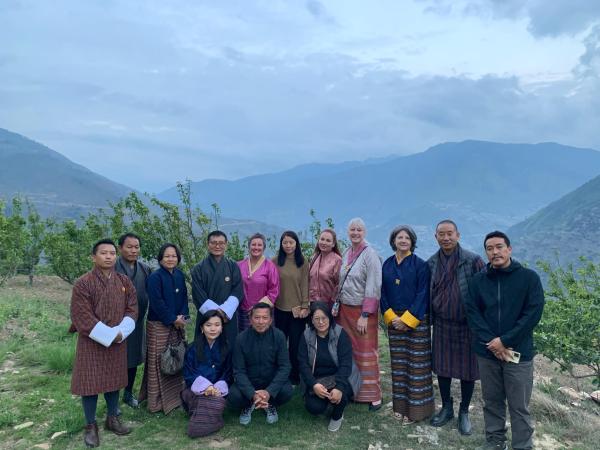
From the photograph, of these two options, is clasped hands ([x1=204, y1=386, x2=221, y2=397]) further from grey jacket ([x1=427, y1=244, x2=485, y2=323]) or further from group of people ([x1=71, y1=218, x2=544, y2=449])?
grey jacket ([x1=427, y1=244, x2=485, y2=323])

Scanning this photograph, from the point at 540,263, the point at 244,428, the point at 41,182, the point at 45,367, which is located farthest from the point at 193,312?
the point at 41,182

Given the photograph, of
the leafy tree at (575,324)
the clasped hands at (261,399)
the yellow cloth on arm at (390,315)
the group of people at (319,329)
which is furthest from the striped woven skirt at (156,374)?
the leafy tree at (575,324)

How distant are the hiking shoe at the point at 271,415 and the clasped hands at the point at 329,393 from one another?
0.50m

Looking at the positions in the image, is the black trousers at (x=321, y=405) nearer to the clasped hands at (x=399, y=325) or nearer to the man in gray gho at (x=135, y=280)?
the clasped hands at (x=399, y=325)

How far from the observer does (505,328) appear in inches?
151

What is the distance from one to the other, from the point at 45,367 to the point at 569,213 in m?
166

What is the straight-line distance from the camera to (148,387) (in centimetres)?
488

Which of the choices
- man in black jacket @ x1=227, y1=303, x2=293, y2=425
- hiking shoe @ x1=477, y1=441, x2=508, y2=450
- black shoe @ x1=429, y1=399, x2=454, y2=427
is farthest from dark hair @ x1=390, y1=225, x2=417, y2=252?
hiking shoe @ x1=477, y1=441, x2=508, y2=450

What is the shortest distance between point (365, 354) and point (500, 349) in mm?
1581

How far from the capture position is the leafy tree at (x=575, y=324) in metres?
5.31

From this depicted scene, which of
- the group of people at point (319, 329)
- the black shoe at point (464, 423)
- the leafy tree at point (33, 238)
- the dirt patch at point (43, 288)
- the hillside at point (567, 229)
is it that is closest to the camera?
the group of people at point (319, 329)

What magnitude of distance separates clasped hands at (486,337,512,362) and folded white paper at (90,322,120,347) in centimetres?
336

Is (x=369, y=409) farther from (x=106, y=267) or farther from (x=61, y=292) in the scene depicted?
(x=61, y=292)

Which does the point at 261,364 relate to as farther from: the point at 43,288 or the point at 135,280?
the point at 43,288
